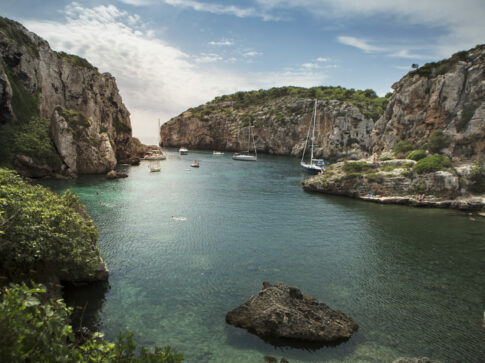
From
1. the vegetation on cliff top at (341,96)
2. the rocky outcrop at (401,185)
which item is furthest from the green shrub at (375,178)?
the vegetation on cliff top at (341,96)

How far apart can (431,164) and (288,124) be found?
10662 centimetres

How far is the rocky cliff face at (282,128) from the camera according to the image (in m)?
141

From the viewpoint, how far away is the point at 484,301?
78.7 ft

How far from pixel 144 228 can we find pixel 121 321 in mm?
19302

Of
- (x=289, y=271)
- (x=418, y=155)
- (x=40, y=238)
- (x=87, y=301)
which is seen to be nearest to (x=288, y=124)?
(x=418, y=155)

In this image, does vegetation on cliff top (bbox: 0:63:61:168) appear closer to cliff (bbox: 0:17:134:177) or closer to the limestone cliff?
cliff (bbox: 0:17:134:177)

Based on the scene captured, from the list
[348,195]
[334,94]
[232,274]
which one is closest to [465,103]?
[348,195]

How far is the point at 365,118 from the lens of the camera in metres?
141

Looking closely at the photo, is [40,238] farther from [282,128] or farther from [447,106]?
[282,128]

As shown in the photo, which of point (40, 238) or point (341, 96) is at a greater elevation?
point (341, 96)

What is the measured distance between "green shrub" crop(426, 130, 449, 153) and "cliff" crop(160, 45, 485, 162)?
2.02 ft

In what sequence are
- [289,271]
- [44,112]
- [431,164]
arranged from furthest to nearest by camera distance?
[44,112], [431,164], [289,271]

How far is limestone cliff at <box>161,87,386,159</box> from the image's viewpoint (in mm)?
141500

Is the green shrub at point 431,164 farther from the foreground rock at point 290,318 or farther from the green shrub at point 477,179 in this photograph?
the foreground rock at point 290,318
